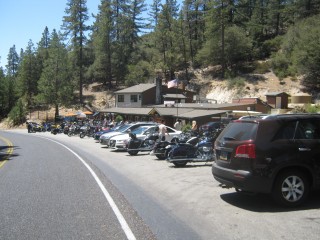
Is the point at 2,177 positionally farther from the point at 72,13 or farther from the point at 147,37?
the point at 147,37

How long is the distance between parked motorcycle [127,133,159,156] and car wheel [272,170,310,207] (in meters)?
13.3

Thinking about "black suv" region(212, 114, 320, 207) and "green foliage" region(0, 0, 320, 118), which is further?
"green foliage" region(0, 0, 320, 118)

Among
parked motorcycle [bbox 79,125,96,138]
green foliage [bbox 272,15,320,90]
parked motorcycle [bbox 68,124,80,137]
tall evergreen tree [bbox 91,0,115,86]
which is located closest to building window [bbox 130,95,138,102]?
tall evergreen tree [bbox 91,0,115,86]

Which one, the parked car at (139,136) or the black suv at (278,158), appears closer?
the black suv at (278,158)

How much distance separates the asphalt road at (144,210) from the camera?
→ 654 cm

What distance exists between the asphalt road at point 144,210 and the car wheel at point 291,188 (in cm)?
20

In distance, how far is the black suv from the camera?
8031 millimetres

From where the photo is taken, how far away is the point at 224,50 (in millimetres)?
73312

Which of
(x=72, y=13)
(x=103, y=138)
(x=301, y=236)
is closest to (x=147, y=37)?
(x=72, y=13)

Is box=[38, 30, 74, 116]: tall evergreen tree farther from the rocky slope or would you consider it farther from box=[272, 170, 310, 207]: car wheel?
box=[272, 170, 310, 207]: car wheel

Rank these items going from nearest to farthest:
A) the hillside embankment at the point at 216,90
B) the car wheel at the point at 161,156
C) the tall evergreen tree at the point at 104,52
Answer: the car wheel at the point at 161,156
the hillside embankment at the point at 216,90
the tall evergreen tree at the point at 104,52

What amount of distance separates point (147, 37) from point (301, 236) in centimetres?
10037

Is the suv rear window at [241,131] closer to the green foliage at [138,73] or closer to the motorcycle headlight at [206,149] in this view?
the motorcycle headlight at [206,149]

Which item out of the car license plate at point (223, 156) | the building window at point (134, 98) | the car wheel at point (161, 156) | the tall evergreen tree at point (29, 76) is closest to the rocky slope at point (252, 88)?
the building window at point (134, 98)
